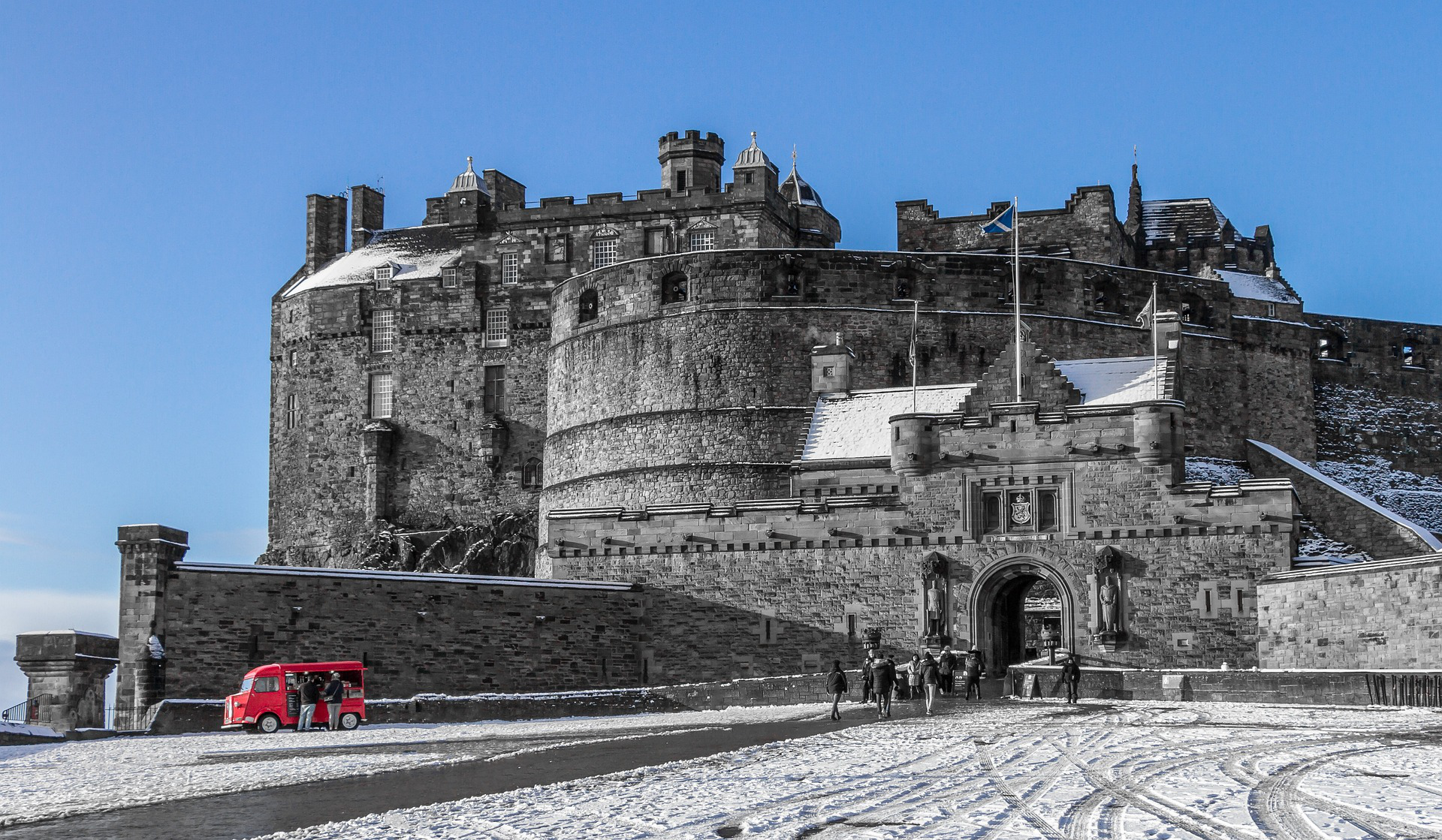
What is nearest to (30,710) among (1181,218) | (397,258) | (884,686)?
(884,686)

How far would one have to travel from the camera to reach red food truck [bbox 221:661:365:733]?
28.0 m

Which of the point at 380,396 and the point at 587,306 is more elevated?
the point at 587,306

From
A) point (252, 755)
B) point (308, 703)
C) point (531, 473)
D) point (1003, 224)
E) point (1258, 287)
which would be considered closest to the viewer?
point (252, 755)

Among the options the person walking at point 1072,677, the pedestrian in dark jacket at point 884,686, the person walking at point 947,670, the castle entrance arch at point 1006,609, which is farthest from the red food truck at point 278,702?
the castle entrance arch at point 1006,609

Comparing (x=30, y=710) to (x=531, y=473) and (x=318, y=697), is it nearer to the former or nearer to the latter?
(x=318, y=697)

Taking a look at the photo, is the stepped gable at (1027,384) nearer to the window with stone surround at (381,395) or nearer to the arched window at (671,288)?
the arched window at (671,288)

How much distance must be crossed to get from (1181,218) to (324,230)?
3078 cm

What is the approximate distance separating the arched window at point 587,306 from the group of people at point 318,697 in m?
23.1

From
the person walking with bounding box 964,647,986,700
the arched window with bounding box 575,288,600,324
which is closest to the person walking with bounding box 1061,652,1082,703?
the person walking with bounding box 964,647,986,700

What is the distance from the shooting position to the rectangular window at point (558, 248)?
58125 millimetres

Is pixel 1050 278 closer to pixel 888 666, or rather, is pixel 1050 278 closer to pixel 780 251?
pixel 780 251

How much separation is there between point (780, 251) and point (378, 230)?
22.7 m

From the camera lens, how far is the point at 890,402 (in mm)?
41812

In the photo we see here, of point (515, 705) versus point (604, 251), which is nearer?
point (515, 705)
